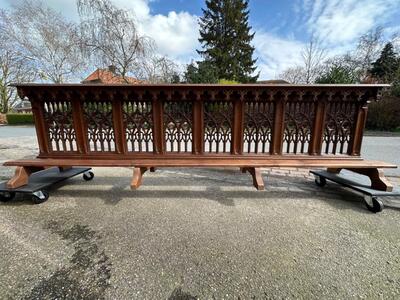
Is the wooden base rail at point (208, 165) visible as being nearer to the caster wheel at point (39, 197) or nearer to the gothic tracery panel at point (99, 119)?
the caster wheel at point (39, 197)

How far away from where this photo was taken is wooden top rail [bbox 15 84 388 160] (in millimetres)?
2682

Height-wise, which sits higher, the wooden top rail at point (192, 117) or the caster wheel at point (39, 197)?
the wooden top rail at point (192, 117)

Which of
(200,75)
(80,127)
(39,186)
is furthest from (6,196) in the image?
(200,75)

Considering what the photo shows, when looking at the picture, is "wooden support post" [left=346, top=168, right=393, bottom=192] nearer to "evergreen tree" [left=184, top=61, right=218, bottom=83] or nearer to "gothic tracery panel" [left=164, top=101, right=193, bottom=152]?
"gothic tracery panel" [left=164, top=101, right=193, bottom=152]

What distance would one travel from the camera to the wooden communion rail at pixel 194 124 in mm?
2703

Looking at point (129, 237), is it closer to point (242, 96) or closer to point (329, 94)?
point (242, 96)

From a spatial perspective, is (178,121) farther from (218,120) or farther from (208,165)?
(208,165)

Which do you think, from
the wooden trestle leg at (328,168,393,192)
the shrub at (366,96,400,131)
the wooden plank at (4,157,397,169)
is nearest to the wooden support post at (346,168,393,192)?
the wooden trestle leg at (328,168,393,192)

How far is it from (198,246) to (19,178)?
9.08 ft

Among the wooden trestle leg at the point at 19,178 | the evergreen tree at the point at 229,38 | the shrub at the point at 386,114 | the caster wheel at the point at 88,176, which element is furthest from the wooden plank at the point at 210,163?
the evergreen tree at the point at 229,38

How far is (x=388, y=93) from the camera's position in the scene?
1298 cm

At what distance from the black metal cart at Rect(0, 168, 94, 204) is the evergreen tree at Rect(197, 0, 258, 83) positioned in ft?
60.2

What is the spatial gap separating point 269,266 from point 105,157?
8.41 ft

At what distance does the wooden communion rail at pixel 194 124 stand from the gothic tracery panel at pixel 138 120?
0.01 m
